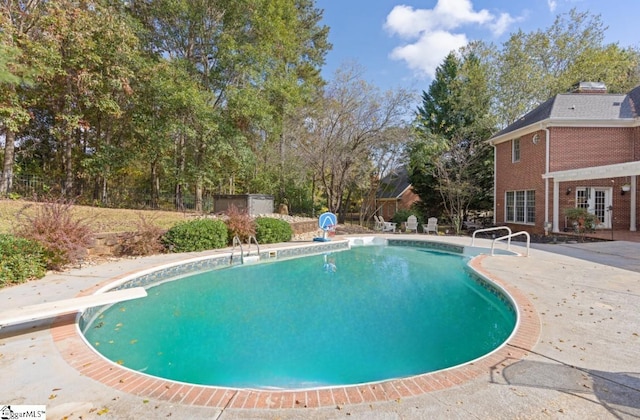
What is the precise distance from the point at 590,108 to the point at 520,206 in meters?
5.15

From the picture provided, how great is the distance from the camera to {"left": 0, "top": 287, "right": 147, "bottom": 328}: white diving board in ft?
12.8

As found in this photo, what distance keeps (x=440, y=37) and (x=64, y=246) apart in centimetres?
2276

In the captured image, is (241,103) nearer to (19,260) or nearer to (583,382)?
(19,260)

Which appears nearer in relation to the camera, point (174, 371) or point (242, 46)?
point (174, 371)

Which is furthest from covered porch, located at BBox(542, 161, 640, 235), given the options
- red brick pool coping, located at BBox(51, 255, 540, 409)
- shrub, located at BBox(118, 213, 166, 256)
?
shrub, located at BBox(118, 213, 166, 256)

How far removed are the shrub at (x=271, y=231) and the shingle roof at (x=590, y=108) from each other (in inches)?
482

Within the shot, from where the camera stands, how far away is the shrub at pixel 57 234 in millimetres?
7039

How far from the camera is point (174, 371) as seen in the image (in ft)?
13.1

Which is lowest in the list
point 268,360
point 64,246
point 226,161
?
point 268,360

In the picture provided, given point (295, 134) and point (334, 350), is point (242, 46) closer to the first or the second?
point (295, 134)

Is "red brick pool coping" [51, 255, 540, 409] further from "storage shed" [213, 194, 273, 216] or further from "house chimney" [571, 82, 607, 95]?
"house chimney" [571, 82, 607, 95]

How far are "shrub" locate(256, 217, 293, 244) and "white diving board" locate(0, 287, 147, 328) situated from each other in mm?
7499

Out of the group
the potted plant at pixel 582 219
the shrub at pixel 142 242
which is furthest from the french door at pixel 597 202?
the shrub at pixel 142 242

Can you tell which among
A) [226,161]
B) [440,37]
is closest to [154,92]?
[226,161]
